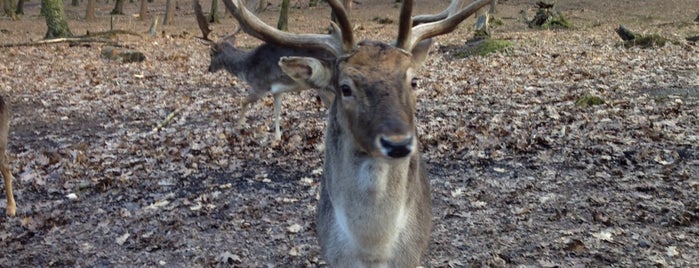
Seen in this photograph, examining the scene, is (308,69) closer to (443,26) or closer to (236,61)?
(443,26)

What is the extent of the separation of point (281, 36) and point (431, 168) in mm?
4325

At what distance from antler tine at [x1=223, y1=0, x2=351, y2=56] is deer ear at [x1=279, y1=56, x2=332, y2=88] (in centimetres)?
16

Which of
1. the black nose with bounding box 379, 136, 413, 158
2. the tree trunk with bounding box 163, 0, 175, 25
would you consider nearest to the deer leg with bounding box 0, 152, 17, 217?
the black nose with bounding box 379, 136, 413, 158

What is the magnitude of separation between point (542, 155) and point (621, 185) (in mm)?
1282

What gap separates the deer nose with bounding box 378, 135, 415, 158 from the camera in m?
3.64

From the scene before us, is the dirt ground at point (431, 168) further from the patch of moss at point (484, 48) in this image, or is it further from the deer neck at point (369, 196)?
the deer neck at point (369, 196)

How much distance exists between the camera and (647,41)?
16.7 metres

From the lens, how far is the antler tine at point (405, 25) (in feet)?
14.4

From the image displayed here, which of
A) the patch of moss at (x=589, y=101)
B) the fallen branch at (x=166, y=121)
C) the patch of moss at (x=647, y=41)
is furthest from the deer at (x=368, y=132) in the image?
the patch of moss at (x=647, y=41)

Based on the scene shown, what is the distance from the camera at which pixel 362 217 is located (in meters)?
4.41

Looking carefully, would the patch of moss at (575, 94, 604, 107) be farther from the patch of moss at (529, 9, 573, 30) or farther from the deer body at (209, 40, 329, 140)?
the patch of moss at (529, 9, 573, 30)

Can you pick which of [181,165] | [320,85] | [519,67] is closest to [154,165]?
[181,165]

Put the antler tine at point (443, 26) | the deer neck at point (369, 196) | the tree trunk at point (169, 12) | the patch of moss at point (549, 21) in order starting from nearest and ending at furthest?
the deer neck at point (369, 196), the antler tine at point (443, 26), the patch of moss at point (549, 21), the tree trunk at point (169, 12)

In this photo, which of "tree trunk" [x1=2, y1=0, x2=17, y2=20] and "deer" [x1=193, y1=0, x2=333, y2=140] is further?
"tree trunk" [x1=2, y1=0, x2=17, y2=20]
